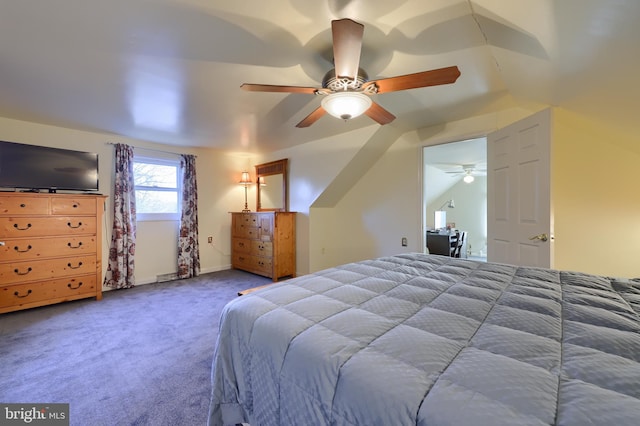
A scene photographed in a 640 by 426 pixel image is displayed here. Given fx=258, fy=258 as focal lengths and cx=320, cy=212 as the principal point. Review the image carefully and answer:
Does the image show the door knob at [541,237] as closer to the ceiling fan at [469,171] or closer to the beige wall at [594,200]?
the beige wall at [594,200]

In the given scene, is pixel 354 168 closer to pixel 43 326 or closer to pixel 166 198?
pixel 166 198

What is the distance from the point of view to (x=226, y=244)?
5039 millimetres

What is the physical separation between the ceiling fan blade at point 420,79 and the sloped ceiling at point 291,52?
286mm

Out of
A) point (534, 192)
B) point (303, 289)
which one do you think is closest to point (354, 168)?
point (534, 192)

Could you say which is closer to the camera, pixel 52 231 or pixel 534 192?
pixel 534 192

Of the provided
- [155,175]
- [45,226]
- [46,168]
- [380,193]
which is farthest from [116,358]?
[380,193]

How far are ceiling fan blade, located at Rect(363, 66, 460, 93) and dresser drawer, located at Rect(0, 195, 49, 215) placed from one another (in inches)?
150

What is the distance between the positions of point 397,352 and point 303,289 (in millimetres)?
657

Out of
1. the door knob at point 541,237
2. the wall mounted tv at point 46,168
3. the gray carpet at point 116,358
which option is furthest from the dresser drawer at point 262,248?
the door knob at point 541,237

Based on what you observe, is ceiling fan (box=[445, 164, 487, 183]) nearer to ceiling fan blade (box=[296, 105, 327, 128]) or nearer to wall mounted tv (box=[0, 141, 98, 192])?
ceiling fan blade (box=[296, 105, 327, 128])

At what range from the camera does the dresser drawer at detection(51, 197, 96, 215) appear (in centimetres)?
306

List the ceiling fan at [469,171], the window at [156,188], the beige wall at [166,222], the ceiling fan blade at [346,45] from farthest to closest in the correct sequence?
the ceiling fan at [469,171] → the window at [156,188] → the beige wall at [166,222] → the ceiling fan blade at [346,45]

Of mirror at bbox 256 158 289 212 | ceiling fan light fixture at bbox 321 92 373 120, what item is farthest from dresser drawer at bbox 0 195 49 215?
ceiling fan light fixture at bbox 321 92 373 120

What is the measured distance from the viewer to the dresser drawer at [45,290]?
9.16 feet
